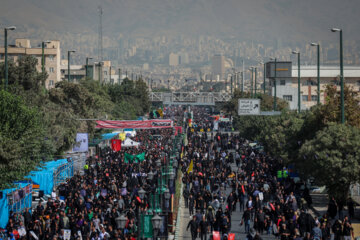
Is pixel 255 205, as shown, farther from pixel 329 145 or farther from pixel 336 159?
pixel 329 145

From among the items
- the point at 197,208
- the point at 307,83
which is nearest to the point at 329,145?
the point at 197,208

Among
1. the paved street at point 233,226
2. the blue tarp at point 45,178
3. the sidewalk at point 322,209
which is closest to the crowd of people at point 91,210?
the blue tarp at point 45,178

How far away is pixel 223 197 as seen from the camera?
100 ft

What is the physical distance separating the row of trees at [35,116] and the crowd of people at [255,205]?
6.69 meters

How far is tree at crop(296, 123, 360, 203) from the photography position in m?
26.8

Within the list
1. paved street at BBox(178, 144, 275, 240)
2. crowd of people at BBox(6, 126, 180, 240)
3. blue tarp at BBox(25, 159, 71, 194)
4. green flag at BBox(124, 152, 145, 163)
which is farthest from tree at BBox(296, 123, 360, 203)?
green flag at BBox(124, 152, 145, 163)

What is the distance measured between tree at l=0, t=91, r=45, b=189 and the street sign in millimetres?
23013

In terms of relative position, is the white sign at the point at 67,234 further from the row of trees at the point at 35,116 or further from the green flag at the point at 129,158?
the green flag at the point at 129,158

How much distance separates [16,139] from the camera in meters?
26.8

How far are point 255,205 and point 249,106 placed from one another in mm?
23159

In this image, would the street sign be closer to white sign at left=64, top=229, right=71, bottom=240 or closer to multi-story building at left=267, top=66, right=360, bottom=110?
white sign at left=64, top=229, right=71, bottom=240

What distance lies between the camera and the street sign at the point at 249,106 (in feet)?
160

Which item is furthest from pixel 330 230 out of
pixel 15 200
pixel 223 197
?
pixel 15 200

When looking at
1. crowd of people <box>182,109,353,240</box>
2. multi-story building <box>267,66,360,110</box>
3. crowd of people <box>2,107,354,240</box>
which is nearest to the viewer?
crowd of people <box>182,109,353,240</box>
